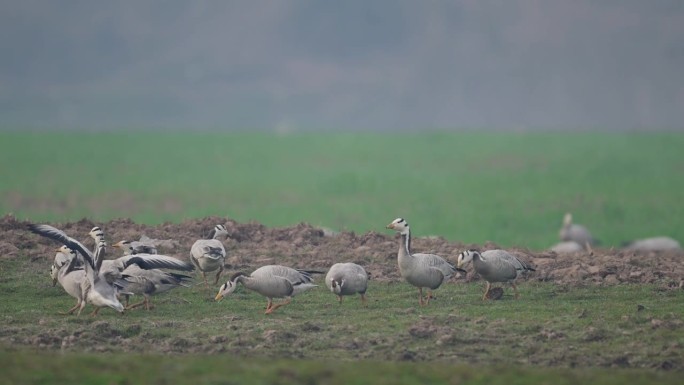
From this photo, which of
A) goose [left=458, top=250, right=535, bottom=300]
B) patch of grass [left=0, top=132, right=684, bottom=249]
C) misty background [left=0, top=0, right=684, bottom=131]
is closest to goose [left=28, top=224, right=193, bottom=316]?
goose [left=458, top=250, right=535, bottom=300]

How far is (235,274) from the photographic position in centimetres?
2122

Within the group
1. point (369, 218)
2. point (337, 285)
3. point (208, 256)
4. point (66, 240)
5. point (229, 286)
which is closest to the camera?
point (66, 240)

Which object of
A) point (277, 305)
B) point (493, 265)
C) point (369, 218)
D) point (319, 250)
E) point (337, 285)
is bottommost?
point (277, 305)

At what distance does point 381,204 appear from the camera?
5775cm

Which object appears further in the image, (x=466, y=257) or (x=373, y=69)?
(x=373, y=69)

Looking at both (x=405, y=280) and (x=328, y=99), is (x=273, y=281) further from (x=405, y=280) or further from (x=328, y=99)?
(x=328, y=99)

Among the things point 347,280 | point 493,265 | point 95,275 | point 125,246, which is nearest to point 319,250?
point 125,246

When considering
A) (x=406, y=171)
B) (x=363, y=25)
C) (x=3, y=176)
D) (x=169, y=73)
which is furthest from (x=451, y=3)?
(x=3, y=176)

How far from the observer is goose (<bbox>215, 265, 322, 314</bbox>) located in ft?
68.2

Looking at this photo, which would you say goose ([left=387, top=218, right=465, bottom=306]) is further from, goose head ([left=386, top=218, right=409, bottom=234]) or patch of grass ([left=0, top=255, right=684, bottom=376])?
patch of grass ([left=0, top=255, right=684, bottom=376])

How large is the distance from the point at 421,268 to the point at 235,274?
2.90 metres

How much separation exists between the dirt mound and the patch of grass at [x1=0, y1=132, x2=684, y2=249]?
13.1m

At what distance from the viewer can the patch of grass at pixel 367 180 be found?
49.5 metres

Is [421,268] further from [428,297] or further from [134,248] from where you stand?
[134,248]
